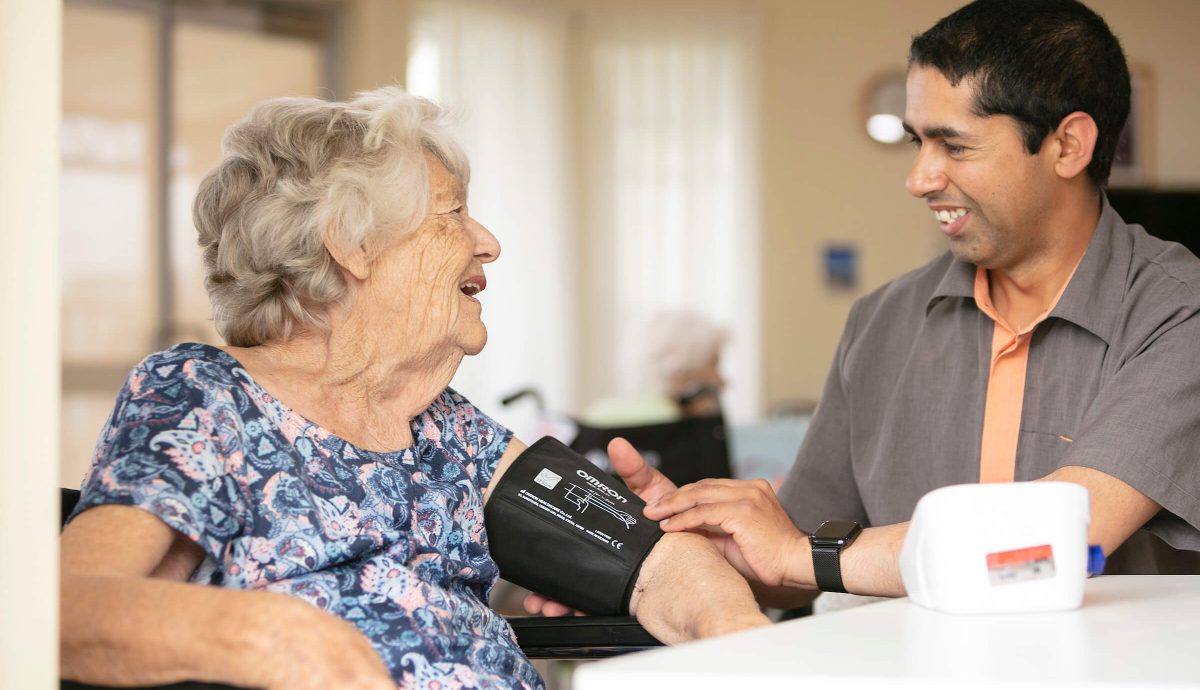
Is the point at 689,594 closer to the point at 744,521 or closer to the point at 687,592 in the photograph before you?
the point at 687,592

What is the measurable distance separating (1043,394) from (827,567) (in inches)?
19.2

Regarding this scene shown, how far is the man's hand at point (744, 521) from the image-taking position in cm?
171

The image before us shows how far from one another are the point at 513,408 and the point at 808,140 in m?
2.05

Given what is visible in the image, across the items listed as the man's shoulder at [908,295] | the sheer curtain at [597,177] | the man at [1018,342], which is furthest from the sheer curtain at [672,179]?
the man at [1018,342]

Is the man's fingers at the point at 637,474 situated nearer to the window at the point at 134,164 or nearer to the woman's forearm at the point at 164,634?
the woman's forearm at the point at 164,634

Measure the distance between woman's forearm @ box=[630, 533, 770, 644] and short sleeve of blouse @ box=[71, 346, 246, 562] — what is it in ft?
1.91

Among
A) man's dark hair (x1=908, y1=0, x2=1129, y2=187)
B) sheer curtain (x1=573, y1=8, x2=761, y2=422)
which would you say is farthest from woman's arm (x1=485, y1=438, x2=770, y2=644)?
sheer curtain (x1=573, y1=8, x2=761, y2=422)

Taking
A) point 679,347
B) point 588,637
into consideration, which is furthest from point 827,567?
point 679,347

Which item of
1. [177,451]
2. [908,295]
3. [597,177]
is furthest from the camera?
[597,177]

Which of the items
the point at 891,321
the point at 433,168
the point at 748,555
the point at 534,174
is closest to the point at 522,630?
the point at 748,555

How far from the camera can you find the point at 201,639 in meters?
1.08

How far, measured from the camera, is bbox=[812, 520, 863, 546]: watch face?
5.32 ft

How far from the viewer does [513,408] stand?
5.36m

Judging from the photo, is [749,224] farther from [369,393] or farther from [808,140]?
[369,393]
